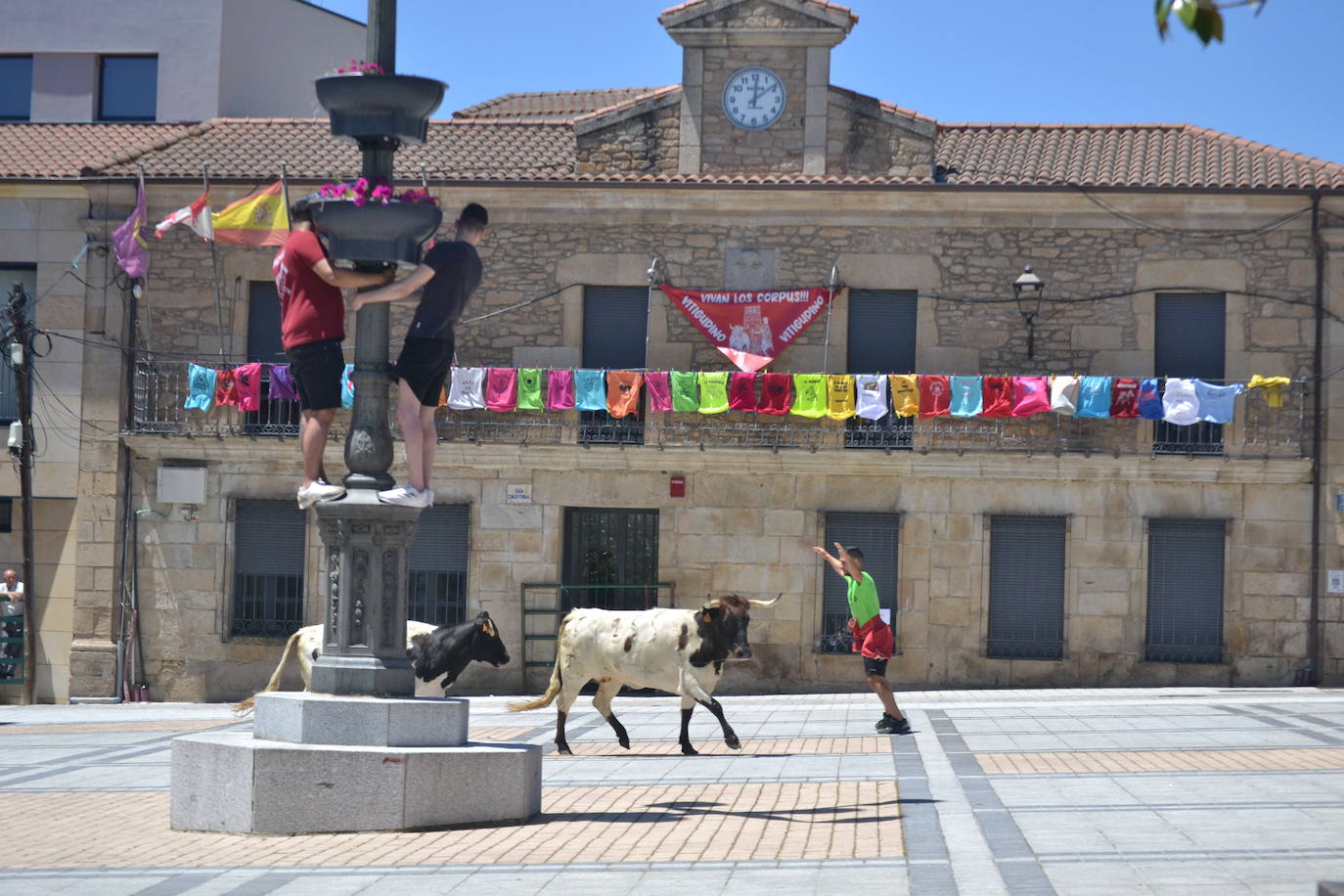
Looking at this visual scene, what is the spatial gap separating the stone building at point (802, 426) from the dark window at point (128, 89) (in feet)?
25.1

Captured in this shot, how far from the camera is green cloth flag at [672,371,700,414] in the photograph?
22.4 meters

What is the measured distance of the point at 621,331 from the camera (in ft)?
76.6

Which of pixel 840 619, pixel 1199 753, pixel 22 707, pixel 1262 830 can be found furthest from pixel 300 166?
pixel 1262 830

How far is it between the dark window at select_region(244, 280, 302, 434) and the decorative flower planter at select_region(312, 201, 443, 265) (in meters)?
14.0

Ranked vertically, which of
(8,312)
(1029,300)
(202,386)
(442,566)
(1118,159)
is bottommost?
(442,566)

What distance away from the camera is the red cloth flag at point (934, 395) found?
21.9 metres

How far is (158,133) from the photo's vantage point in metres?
28.1

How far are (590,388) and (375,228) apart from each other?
12.8 m

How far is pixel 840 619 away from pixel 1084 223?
20.4 feet

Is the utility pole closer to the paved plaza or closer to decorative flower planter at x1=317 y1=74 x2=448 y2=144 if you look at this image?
the paved plaza

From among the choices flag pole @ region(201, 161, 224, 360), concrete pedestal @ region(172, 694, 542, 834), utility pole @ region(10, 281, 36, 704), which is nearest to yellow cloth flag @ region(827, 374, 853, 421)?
flag pole @ region(201, 161, 224, 360)

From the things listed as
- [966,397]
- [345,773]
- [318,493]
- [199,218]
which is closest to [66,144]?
[199,218]

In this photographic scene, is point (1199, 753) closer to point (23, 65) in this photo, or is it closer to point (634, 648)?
point (634, 648)

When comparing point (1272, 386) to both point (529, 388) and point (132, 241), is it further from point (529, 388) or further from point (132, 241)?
point (132, 241)
